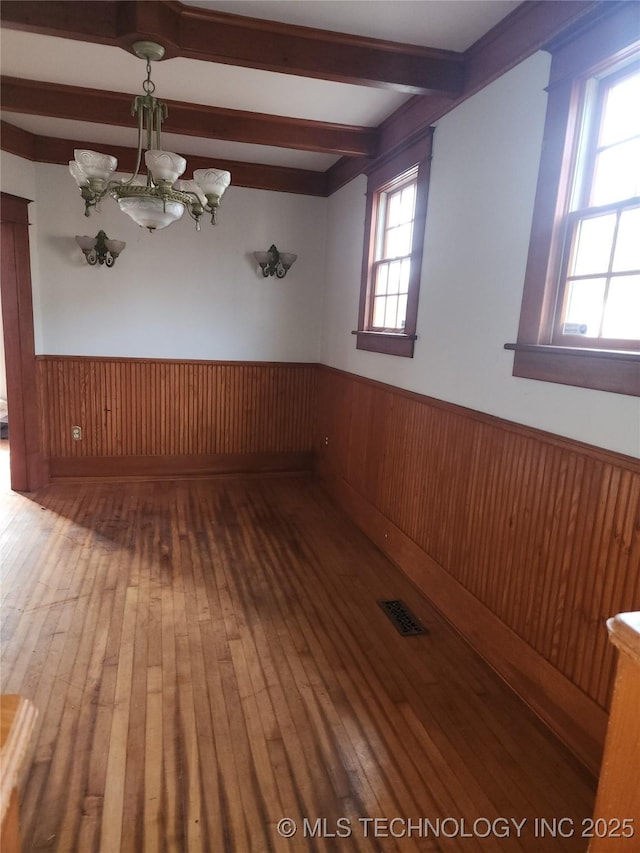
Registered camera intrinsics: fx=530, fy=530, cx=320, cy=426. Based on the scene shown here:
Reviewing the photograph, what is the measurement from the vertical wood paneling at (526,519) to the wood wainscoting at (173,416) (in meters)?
1.84

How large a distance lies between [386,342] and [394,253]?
68 centimetres

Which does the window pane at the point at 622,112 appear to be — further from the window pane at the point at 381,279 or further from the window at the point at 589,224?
the window pane at the point at 381,279

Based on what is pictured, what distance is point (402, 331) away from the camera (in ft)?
11.9

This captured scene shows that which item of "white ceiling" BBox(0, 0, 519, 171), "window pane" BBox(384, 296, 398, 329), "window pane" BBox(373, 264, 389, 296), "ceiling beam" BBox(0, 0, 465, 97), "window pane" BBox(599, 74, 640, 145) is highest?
"white ceiling" BBox(0, 0, 519, 171)

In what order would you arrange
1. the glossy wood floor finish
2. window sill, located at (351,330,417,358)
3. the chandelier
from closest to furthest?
the glossy wood floor finish
the chandelier
window sill, located at (351,330,417,358)

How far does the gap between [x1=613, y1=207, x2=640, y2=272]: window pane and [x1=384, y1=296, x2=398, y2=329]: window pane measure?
1900mm

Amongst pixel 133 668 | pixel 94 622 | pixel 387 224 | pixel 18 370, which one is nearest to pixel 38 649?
pixel 94 622

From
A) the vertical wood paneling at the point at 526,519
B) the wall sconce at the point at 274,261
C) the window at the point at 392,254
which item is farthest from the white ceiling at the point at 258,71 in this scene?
the vertical wood paneling at the point at 526,519

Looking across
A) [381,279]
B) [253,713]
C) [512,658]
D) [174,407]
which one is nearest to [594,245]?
[512,658]

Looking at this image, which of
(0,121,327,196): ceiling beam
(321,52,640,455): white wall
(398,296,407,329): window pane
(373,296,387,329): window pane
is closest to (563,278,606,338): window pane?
(321,52,640,455): white wall

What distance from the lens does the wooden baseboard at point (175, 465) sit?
498 centimetres

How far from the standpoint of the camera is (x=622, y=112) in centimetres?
198

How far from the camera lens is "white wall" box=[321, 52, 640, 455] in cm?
214

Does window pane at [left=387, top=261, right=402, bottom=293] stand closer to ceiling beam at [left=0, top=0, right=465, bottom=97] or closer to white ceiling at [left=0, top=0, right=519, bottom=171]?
white ceiling at [left=0, top=0, right=519, bottom=171]
